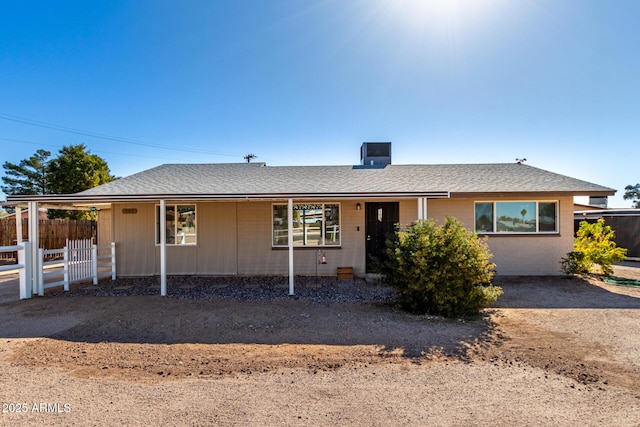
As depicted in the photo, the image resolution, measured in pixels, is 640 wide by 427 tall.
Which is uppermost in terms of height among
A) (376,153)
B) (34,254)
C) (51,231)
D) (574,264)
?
(376,153)

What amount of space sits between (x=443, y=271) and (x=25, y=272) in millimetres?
8878

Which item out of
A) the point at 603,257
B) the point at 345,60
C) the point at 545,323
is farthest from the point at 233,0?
the point at 603,257

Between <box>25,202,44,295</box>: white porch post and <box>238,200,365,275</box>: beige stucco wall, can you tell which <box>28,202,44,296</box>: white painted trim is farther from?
<box>238,200,365,275</box>: beige stucco wall

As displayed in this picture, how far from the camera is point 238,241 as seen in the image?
10.2 m

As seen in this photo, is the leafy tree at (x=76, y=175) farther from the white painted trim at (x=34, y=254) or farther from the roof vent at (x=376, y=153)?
the roof vent at (x=376, y=153)

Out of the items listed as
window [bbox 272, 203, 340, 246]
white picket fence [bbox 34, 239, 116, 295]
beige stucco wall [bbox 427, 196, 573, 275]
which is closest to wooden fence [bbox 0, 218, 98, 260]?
white picket fence [bbox 34, 239, 116, 295]

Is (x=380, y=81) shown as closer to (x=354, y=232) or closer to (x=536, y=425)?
(x=354, y=232)

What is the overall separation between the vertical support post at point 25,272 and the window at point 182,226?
3.04 m

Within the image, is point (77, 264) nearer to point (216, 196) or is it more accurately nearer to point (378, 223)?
point (216, 196)

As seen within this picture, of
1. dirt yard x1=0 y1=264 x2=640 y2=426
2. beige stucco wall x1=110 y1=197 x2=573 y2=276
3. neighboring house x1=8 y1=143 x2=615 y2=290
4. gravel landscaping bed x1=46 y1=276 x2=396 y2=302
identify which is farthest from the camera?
beige stucco wall x1=110 y1=197 x2=573 y2=276

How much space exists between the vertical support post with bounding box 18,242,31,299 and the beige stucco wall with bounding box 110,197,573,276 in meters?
2.49

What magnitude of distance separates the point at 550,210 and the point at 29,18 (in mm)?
15867

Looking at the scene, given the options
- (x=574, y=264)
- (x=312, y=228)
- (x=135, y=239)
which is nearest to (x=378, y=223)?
(x=312, y=228)

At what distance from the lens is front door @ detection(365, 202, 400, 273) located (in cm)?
1012
